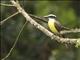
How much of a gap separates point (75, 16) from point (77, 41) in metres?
3.39

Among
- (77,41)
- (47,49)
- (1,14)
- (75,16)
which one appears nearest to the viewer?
(77,41)

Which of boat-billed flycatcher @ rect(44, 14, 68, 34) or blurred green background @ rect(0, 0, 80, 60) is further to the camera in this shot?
blurred green background @ rect(0, 0, 80, 60)

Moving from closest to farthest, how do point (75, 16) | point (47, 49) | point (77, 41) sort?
point (77, 41), point (47, 49), point (75, 16)

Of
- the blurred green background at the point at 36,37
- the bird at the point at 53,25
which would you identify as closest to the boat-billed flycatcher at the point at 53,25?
the bird at the point at 53,25

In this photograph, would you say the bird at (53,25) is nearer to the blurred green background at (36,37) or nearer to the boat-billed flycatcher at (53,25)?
the boat-billed flycatcher at (53,25)

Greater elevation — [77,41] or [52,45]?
[77,41]

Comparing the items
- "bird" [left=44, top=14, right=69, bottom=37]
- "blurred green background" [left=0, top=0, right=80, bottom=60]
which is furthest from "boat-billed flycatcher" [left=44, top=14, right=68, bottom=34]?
"blurred green background" [left=0, top=0, right=80, bottom=60]

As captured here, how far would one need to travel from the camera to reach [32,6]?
590cm

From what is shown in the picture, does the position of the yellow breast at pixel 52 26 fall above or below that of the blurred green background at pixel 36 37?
above

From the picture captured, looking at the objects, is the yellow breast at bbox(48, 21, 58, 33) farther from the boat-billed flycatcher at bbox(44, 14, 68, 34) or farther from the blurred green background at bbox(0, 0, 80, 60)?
the blurred green background at bbox(0, 0, 80, 60)

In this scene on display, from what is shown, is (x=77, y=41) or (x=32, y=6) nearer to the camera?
(x=77, y=41)

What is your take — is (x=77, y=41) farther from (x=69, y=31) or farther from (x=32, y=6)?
(x=32, y=6)

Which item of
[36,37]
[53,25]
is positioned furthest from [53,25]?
[36,37]

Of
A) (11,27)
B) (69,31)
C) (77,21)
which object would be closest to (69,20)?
(77,21)
